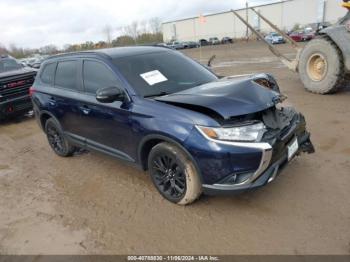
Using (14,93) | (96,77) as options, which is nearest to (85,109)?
(96,77)

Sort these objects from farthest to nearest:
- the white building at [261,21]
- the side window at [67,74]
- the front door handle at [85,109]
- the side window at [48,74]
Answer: the white building at [261,21], the side window at [48,74], the side window at [67,74], the front door handle at [85,109]

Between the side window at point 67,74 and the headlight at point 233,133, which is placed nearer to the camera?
the headlight at point 233,133

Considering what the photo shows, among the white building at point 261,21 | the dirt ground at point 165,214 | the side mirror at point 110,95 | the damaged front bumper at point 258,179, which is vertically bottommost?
the white building at point 261,21

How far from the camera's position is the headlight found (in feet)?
9.55

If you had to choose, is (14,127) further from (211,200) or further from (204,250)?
(204,250)

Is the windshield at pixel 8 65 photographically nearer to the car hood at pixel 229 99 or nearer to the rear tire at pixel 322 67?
the car hood at pixel 229 99

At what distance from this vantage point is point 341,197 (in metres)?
3.37

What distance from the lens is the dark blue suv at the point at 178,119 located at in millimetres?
2947

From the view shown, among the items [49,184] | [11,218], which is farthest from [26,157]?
[11,218]

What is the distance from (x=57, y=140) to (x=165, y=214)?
2864 mm

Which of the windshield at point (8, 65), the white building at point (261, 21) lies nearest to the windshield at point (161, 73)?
the windshield at point (8, 65)

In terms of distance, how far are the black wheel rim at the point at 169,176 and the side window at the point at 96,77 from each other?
110 cm

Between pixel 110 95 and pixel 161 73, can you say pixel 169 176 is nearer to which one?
pixel 110 95

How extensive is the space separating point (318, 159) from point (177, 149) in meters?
2.21
